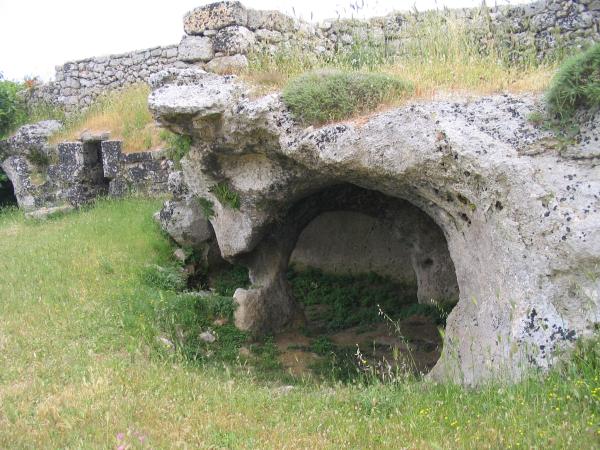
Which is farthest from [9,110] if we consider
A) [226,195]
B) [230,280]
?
[226,195]

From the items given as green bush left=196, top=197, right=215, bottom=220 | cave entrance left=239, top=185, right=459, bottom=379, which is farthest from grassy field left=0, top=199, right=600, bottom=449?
green bush left=196, top=197, right=215, bottom=220

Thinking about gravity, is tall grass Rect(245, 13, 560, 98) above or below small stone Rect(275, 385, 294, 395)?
above

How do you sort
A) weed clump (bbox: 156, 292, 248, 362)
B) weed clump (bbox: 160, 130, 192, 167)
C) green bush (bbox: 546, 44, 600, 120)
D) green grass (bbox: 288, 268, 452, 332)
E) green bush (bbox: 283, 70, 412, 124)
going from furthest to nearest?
green grass (bbox: 288, 268, 452, 332)
weed clump (bbox: 160, 130, 192, 167)
weed clump (bbox: 156, 292, 248, 362)
green bush (bbox: 283, 70, 412, 124)
green bush (bbox: 546, 44, 600, 120)

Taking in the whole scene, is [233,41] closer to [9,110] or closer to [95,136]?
[95,136]

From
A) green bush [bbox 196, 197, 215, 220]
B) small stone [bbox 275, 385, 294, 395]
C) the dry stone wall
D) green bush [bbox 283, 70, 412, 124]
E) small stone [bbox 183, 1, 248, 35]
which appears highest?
small stone [bbox 183, 1, 248, 35]

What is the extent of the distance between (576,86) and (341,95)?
2.58m

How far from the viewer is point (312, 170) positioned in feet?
26.8

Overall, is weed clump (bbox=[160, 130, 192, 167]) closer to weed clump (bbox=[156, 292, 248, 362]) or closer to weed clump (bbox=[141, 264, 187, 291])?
weed clump (bbox=[141, 264, 187, 291])

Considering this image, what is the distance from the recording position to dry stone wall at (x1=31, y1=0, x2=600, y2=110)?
961 centimetres

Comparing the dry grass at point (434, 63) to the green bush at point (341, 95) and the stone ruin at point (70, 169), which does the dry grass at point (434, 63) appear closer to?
the green bush at point (341, 95)

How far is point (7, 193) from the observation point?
17.8 meters

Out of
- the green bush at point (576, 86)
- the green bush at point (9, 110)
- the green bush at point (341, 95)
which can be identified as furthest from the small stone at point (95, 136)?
the green bush at point (576, 86)

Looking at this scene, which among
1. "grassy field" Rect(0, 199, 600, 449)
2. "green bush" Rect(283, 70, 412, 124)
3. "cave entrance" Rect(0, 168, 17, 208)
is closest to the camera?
"grassy field" Rect(0, 199, 600, 449)

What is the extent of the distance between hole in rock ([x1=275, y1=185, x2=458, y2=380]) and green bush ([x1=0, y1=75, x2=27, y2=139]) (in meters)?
9.84
